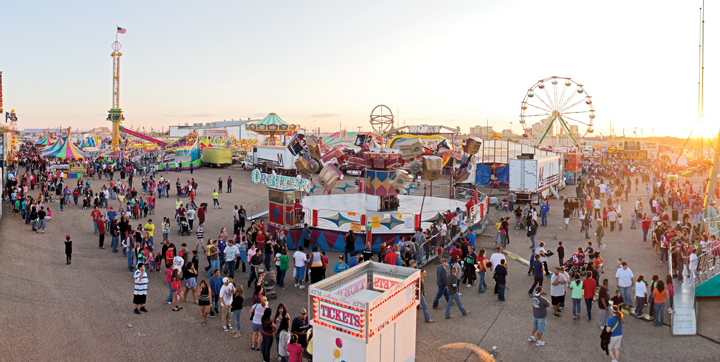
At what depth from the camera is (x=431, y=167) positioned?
17.6 metres

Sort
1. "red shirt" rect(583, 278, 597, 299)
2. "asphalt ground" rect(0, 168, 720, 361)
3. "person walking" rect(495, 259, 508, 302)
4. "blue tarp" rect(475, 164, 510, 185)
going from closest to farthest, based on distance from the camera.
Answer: "asphalt ground" rect(0, 168, 720, 361) < "red shirt" rect(583, 278, 597, 299) < "person walking" rect(495, 259, 508, 302) < "blue tarp" rect(475, 164, 510, 185)

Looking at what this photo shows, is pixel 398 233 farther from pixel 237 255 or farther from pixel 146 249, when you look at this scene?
pixel 146 249

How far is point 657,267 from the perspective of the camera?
1395 cm

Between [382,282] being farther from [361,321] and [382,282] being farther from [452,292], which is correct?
[452,292]

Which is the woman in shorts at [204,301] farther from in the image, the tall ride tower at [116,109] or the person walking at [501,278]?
the tall ride tower at [116,109]

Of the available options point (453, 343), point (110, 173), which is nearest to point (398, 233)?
point (453, 343)

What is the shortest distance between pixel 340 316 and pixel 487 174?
29417mm

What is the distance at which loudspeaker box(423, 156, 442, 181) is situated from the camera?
17609mm

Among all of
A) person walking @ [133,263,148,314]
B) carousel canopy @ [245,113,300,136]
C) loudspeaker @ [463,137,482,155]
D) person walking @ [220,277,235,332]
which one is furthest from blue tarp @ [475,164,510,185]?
person walking @ [133,263,148,314]

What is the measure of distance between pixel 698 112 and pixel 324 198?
16.5 m

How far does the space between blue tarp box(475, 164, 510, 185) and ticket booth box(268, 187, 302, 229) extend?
19660 millimetres

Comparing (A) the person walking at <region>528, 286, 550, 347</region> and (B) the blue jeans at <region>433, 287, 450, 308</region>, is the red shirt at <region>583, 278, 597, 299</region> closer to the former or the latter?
(A) the person walking at <region>528, 286, 550, 347</region>

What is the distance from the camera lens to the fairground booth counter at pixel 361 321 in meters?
6.24

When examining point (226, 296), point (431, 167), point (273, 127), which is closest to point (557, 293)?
point (226, 296)
